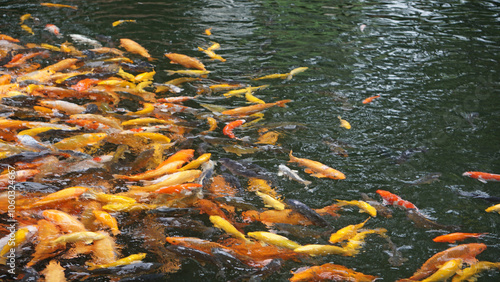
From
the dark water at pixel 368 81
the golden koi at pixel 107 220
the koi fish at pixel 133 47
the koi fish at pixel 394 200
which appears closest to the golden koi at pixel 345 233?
the dark water at pixel 368 81

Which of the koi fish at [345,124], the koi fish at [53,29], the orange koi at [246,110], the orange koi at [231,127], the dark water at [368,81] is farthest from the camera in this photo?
the koi fish at [53,29]

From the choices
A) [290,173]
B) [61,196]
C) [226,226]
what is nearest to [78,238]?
[61,196]

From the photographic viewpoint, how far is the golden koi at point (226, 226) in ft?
9.85

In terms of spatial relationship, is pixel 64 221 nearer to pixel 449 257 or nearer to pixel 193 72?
pixel 449 257

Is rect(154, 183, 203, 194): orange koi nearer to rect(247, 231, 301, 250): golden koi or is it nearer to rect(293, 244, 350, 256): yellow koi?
rect(247, 231, 301, 250): golden koi

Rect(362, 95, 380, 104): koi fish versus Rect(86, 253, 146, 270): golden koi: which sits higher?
Rect(362, 95, 380, 104): koi fish

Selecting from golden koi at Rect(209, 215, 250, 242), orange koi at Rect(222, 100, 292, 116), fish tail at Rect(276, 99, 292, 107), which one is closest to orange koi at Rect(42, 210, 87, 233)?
golden koi at Rect(209, 215, 250, 242)

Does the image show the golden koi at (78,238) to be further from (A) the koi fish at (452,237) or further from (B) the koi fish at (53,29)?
(B) the koi fish at (53,29)

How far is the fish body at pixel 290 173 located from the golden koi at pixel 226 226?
33.5 inches

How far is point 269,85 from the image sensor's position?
561cm

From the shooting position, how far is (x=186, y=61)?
5980 mm

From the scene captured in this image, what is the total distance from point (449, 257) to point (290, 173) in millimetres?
1427

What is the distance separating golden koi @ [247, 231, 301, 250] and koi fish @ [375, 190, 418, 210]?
100 centimetres

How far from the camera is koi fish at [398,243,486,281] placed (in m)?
2.76
